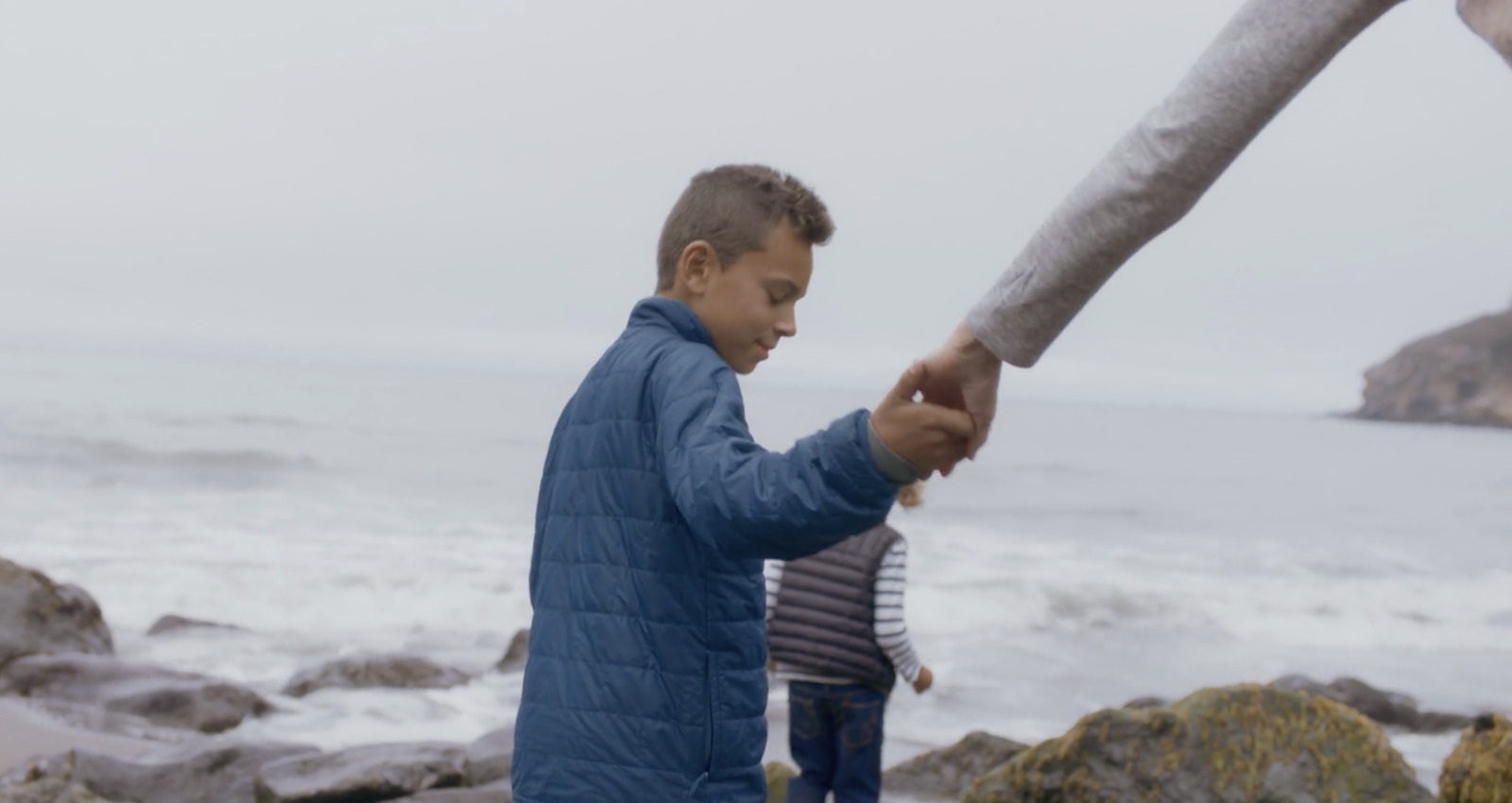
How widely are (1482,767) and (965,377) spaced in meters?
4.47

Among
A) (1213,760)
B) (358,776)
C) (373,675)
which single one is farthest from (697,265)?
(373,675)

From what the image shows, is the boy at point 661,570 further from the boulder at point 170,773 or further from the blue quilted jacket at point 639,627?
the boulder at point 170,773

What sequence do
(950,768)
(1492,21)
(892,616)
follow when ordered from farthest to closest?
(950,768) → (892,616) → (1492,21)

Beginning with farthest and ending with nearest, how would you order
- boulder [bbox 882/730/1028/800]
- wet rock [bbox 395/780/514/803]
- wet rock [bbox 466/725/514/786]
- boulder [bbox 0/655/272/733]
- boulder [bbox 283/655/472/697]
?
boulder [bbox 283/655/472/697] < boulder [bbox 0/655/272/733] < boulder [bbox 882/730/1028/800] < wet rock [bbox 466/725/514/786] < wet rock [bbox 395/780/514/803]

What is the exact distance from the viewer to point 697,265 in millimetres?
2516

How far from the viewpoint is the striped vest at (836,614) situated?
539 cm

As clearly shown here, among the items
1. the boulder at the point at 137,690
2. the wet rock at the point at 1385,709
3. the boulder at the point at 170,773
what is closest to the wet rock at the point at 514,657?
the boulder at the point at 137,690

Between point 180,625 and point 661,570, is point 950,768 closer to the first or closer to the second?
point 661,570

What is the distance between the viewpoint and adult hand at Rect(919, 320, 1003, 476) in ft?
6.02

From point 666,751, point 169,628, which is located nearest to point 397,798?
point 666,751

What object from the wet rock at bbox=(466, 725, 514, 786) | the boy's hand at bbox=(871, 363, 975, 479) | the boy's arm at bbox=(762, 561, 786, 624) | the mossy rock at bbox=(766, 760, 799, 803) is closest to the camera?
the boy's hand at bbox=(871, 363, 975, 479)

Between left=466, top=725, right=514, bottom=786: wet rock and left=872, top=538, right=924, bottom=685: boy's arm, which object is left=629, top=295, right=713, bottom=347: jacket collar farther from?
left=466, top=725, right=514, bottom=786: wet rock

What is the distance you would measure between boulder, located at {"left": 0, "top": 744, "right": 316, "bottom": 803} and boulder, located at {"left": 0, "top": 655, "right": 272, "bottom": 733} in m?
2.05

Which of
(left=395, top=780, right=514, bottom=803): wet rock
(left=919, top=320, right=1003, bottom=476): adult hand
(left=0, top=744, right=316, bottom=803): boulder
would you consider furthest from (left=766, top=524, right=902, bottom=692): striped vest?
(left=919, top=320, right=1003, bottom=476): adult hand
